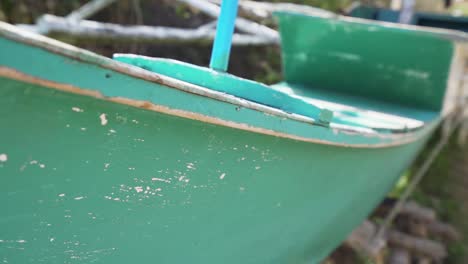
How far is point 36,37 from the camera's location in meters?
0.99

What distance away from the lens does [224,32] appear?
1861mm

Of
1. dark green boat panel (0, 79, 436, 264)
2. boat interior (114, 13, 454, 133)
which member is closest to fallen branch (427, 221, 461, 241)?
boat interior (114, 13, 454, 133)

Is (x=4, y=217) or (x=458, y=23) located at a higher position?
(x=458, y=23)

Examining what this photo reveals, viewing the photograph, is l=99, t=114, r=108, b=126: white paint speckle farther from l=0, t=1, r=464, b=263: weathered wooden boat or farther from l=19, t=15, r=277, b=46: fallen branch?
l=19, t=15, r=277, b=46: fallen branch

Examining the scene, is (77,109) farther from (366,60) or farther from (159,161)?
(366,60)

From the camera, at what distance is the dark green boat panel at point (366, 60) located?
11.6 feet

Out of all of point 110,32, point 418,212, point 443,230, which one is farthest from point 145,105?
point 443,230

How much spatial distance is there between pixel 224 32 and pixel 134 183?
0.74 m

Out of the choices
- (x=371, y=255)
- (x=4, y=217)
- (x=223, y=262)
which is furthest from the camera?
(x=371, y=255)

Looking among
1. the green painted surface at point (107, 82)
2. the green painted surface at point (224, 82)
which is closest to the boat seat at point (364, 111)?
the green painted surface at point (224, 82)

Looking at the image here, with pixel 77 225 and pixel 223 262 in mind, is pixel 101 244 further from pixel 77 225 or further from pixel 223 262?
pixel 223 262

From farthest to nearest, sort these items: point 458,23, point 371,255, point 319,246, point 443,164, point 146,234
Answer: point 443,164
point 458,23
point 371,255
point 319,246
point 146,234

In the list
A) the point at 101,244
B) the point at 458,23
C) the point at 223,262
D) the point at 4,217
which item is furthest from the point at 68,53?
the point at 458,23

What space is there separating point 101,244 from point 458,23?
5239mm
